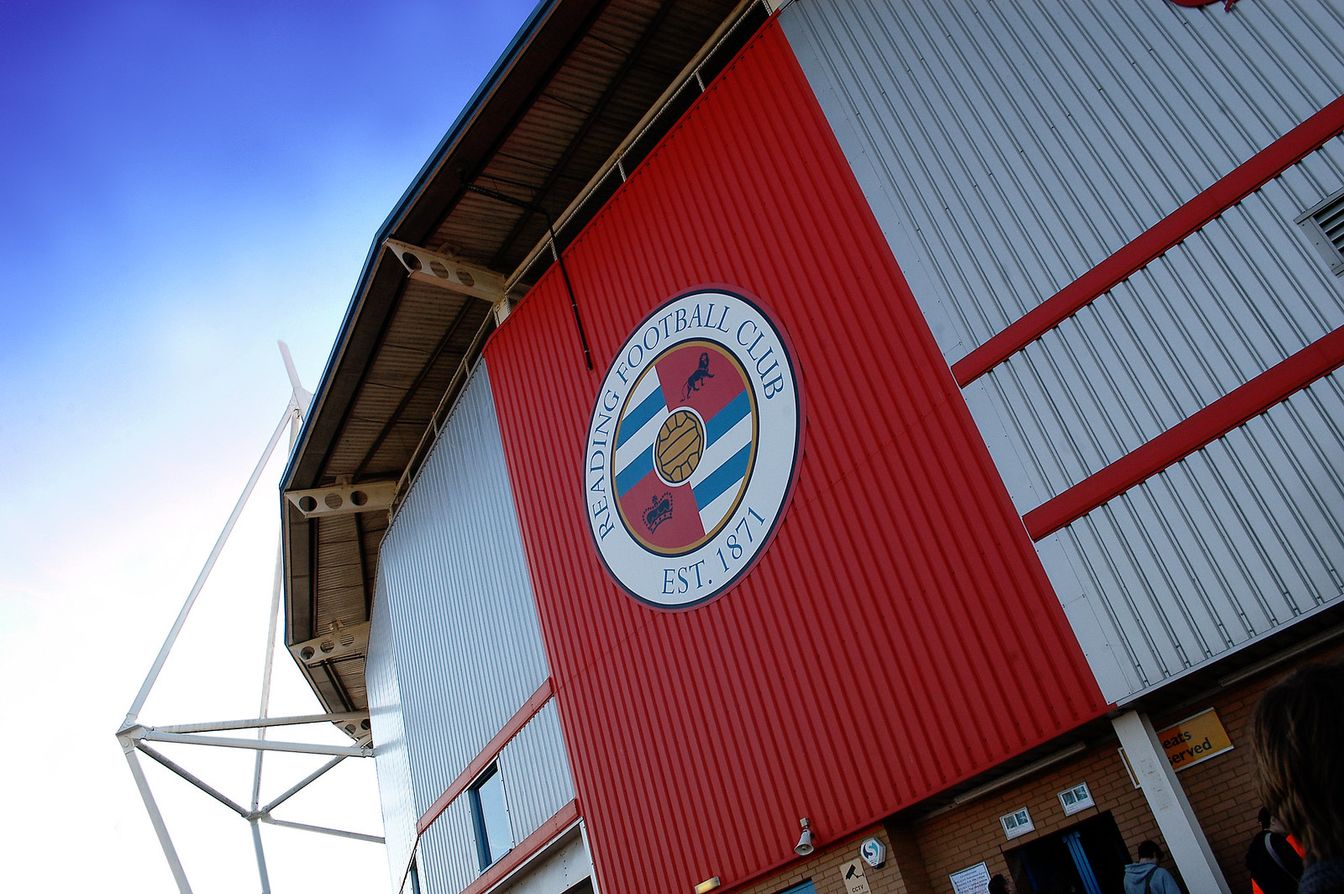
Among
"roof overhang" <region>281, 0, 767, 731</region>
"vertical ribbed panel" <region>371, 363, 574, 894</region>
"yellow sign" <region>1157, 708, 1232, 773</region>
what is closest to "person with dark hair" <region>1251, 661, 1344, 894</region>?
"yellow sign" <region>1157, 708, 1232, 773</region>

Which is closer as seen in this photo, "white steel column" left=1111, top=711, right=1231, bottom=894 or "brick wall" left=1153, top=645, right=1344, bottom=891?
"white steel column" left=1111, top=711, right=1231, bottom=894

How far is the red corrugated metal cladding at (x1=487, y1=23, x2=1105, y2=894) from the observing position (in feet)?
33.8

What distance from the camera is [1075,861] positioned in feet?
33.3

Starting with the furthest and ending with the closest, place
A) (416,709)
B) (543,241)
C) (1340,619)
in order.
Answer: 1. (416,709)
2. (543,241)
3. (1340,619)

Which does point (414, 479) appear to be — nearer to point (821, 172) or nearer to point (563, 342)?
point (563, 342)

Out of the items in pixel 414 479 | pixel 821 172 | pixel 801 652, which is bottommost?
pixel 801 652

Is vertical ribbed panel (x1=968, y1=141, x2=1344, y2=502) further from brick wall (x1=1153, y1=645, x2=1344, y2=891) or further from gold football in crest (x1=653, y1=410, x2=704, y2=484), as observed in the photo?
gold football in crest (x1=653, y1=410, x2=704, y2=484)

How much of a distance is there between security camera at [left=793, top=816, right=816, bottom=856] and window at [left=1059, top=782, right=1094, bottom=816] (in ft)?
9.04

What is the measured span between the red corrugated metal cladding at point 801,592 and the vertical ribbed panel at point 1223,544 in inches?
24.5

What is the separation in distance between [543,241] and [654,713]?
8915mm

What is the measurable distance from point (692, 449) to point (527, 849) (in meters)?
7.54

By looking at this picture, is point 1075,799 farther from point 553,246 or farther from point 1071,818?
point 553,246

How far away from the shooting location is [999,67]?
11172mm

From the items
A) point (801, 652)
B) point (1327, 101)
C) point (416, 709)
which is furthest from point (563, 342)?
point (1327, 101)
